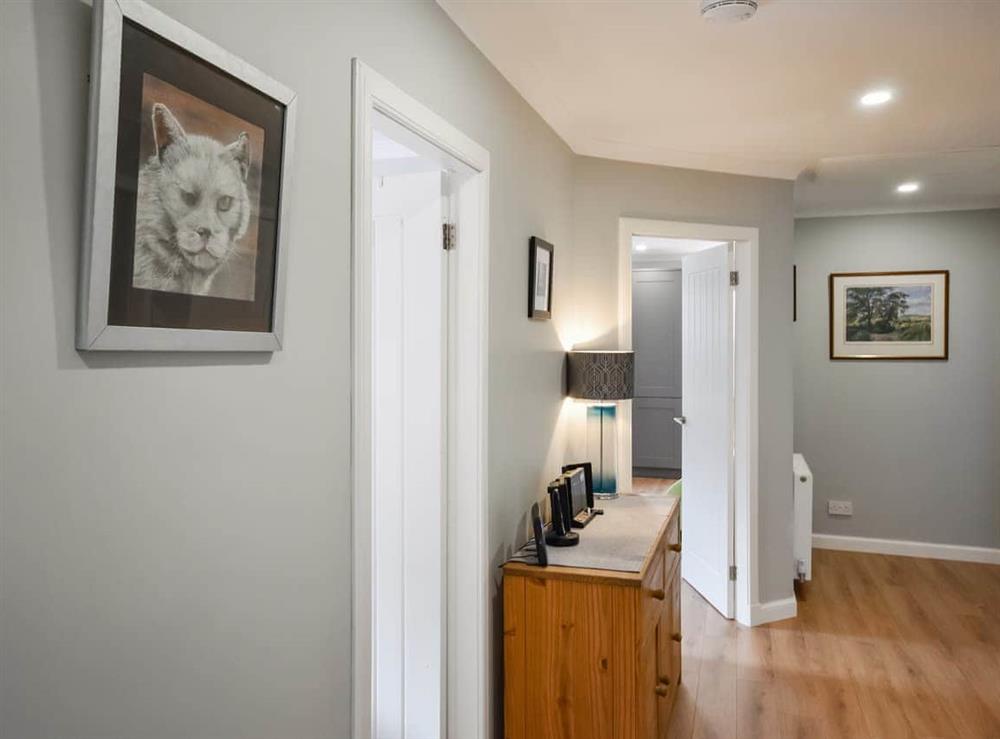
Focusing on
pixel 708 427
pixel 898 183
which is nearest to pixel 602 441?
pixel 708 427

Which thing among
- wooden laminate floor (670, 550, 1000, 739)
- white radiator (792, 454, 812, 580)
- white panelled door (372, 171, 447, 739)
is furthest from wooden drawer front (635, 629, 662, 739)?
white radiator (792, 454, 812, 580)

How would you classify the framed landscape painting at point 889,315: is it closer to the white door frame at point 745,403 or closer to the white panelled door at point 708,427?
the white panelled door at point 708,427

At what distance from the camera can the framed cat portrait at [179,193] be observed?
0.96m

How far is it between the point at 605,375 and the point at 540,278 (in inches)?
22.4

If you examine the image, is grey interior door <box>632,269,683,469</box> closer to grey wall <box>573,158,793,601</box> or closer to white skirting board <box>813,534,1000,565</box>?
white skirting board <box>813,534,1000,565</box>

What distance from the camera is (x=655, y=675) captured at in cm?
260

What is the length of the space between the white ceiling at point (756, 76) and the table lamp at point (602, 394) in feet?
3.31

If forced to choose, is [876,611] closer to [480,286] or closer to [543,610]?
[543,610]

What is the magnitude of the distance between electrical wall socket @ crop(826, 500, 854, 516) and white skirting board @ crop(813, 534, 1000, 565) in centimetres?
17

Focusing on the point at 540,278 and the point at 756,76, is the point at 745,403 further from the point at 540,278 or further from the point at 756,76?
the point at 756,76

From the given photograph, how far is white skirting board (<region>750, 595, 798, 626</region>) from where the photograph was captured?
405 cm

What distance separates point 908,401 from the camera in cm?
531

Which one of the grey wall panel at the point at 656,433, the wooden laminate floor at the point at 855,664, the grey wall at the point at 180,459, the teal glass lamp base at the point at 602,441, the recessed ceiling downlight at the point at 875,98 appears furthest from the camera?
the grey wall panel at the point at 656,433

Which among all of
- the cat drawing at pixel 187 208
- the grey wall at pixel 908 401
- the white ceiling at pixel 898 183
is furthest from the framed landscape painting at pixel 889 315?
the cat drawing at pixel 187 208
